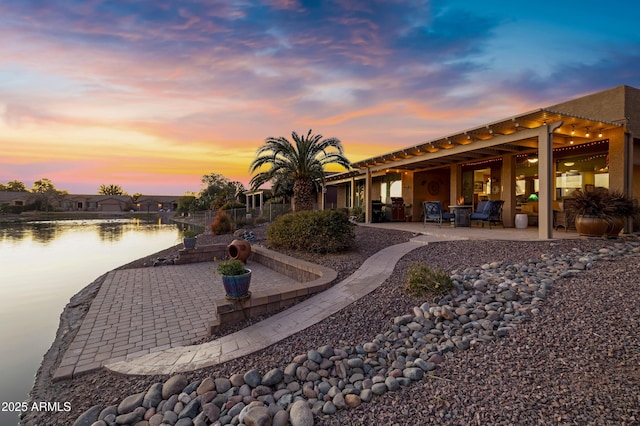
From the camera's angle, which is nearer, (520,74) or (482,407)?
(482,407)

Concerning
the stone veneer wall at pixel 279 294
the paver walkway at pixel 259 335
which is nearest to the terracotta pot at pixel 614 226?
the paver walkway at pixel 259 335

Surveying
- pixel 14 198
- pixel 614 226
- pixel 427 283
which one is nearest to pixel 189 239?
pixel 427 283

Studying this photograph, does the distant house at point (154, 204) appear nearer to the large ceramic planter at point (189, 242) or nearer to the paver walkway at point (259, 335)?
the large ceramic planter at point (189, 242)

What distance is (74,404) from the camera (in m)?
2.48

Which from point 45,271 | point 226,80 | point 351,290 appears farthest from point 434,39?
point 45,271

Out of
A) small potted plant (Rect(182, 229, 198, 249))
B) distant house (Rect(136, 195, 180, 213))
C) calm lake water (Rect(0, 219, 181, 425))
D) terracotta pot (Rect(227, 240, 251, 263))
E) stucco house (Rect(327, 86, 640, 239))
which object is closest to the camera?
calm lake water (Rect(0, 219, 181, 425))

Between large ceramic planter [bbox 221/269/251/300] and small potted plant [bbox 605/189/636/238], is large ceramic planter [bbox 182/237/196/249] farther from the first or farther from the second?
small potted plant [bbox 605/189/636/238]

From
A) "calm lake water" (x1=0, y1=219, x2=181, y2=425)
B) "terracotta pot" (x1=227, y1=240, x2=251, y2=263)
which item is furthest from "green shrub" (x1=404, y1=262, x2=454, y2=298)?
"terracotta pot" (x1=227, y1=240, x2=251, y2=263)

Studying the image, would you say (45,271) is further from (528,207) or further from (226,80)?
(528,207)

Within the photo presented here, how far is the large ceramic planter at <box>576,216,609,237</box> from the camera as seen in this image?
6.48 meters

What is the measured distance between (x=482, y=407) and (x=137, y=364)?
3095 millimetres

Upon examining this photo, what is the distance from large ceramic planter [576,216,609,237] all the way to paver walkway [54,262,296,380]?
262 inches

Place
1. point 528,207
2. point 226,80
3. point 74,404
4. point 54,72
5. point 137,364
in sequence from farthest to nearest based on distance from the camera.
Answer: point 528,207
point 226,80
point 54,72
point 137,364
point 74,404

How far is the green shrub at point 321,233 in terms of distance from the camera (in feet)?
22.6
